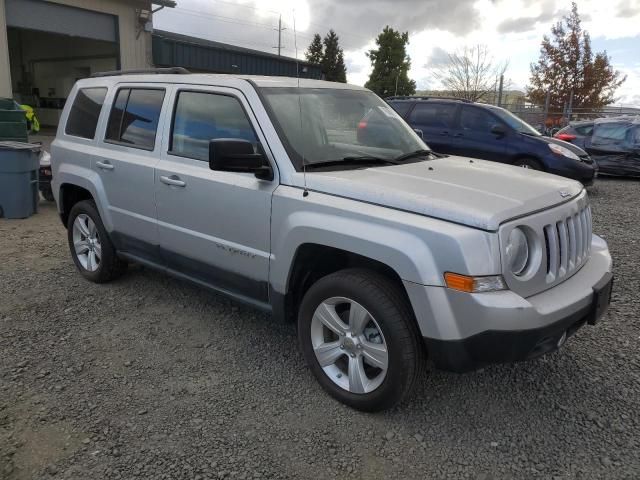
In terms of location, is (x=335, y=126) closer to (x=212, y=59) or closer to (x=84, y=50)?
(x=212, y=59)

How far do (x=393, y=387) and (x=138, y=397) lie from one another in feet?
4.93

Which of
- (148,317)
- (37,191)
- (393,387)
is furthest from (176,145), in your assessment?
(37,191)

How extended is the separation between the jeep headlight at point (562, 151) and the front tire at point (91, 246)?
7.37 metres

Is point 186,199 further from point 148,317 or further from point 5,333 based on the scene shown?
point 5,333

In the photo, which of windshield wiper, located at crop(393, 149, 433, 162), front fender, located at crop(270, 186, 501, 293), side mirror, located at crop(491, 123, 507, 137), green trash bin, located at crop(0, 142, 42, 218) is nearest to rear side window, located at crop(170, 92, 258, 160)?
front fender, located at crop(270, 186, 501, 293)

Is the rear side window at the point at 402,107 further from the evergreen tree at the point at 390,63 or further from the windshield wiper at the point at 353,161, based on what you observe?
the evergreen tree at the point at 390,63

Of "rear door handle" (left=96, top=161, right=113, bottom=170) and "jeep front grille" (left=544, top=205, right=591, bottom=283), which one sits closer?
"jeep front grille" (left=544, top=205, right=591, bottom=283)

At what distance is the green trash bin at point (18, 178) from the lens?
7.15 meters

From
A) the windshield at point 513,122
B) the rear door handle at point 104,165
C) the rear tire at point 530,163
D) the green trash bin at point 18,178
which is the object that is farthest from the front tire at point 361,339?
the windshield at point 513,122

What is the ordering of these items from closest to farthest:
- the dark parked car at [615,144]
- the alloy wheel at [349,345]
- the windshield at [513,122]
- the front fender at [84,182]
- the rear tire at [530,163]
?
the alloy wheel at [349,345] < the front fender at [84,182] < the rear tire at [530,163] < the windshield at [513,122] < the dark parked car at [615,144]

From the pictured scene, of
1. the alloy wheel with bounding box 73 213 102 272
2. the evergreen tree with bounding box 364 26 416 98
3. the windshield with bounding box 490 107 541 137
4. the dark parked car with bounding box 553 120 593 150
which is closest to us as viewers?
the alloy wheel with bounding box 73 213 102 272

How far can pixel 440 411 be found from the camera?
306cm

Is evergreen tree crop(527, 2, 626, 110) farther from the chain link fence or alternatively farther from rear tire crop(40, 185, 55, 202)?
rear tire crop(40, 185, 55, 202)

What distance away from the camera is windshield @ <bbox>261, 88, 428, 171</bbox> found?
3.38 m
